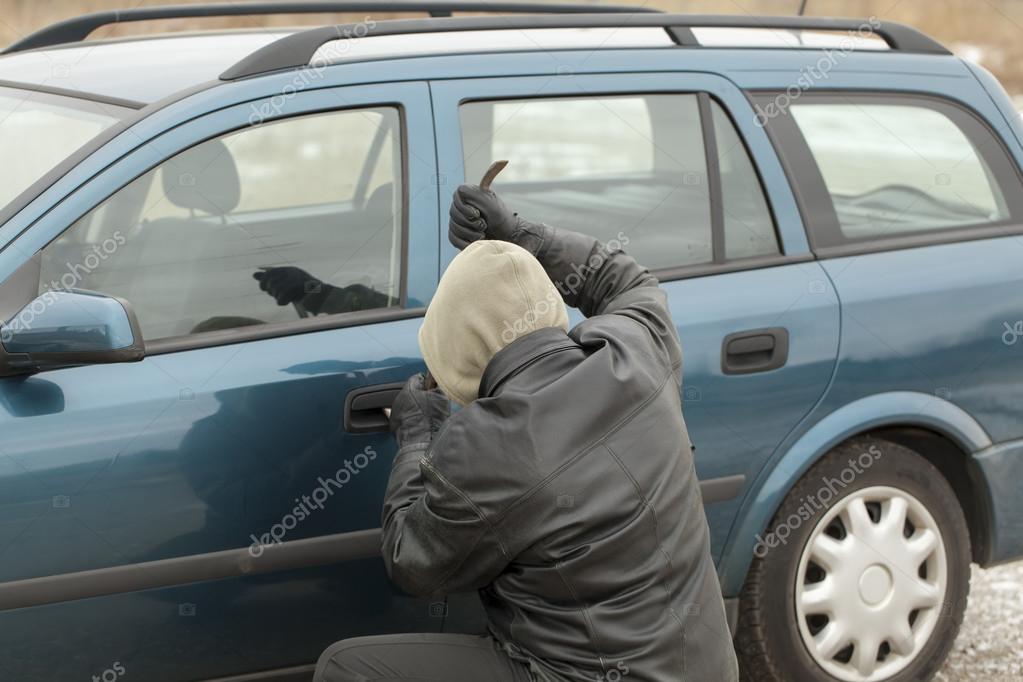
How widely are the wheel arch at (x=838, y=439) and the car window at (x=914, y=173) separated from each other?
0.51m

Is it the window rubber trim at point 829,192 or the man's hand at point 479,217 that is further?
the window rubber trim at point 829,192

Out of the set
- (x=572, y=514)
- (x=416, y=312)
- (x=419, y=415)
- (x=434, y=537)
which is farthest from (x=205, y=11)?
(x=572, y=514)

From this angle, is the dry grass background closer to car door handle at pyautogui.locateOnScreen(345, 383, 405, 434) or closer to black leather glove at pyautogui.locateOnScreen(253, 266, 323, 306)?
black leather glove at pyautogui.locateOnScreen(253, 266, 323, 306)

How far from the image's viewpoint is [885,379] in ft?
11.1

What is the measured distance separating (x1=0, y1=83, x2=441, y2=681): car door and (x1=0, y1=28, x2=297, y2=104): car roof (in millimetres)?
226

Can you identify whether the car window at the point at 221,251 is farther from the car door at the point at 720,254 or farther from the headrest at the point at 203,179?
the car door at the point at 720,254

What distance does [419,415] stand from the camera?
2496 mm

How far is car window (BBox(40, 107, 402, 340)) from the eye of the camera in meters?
2.80

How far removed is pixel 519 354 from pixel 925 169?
1960 mm

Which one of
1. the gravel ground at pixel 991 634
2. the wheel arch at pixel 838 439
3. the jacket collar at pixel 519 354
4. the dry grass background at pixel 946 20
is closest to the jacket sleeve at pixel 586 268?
the jacket collar at pixel 519 354

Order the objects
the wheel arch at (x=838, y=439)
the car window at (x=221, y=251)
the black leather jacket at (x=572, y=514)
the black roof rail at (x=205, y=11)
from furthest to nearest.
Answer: the black roof rail at (x=205, y=11)
the wheel arch at (x=838, y=439)
the car window at (x=221, y=251)
the black leather jacket at (x=572, y=514)

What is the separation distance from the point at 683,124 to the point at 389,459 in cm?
122

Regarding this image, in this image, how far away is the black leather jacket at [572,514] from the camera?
218 cm

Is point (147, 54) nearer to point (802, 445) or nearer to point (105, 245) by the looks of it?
point (105, 245)
